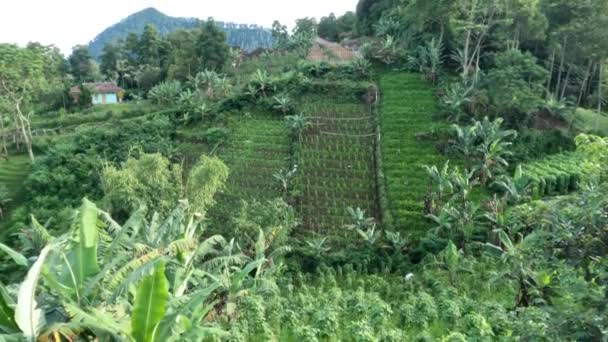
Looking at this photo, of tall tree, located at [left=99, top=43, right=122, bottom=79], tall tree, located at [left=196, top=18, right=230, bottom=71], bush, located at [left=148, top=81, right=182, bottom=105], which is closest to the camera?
bush, located at [left=148, top=81, right=182, bottom=105]

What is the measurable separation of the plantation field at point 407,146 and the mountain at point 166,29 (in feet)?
297

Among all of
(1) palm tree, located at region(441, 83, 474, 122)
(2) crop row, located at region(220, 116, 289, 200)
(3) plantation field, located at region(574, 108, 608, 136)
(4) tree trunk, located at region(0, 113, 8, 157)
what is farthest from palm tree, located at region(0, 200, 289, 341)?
(4) tree trunk, located at region(0, 113, 8, 157)

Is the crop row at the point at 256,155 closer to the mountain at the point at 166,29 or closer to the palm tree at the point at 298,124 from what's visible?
the palm tree at the point at 298,124

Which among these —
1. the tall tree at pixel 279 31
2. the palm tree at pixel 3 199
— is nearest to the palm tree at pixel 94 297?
the palm tree at pixel 3 199

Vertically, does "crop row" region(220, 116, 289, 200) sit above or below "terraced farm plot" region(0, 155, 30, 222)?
above

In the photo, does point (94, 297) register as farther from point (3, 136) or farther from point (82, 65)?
point (82, 65)

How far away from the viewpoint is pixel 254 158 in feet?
71.3

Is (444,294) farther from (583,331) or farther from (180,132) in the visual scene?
(180,132)

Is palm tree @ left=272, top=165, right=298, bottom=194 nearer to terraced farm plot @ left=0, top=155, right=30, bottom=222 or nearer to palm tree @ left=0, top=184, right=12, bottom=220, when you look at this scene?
palm tree @ left=0, top=184, right=12, bottom=220

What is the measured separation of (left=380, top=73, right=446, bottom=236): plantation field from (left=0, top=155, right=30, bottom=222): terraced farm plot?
15.8m

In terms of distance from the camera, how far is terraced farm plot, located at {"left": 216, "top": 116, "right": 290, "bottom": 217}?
1958 centimetres

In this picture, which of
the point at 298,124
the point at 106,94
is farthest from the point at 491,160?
the point at 106,94

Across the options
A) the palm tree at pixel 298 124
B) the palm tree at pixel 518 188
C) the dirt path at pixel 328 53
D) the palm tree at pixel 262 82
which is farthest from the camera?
→ the dirt path at pixel 328 53

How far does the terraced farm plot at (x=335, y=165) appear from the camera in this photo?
1850 cm
